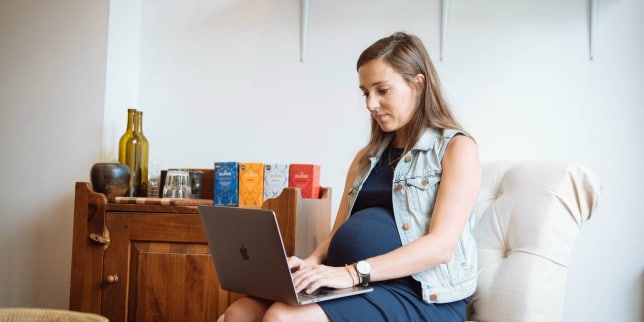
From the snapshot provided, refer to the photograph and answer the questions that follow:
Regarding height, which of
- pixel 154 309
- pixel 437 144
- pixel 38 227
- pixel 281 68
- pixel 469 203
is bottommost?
pixel 154 309

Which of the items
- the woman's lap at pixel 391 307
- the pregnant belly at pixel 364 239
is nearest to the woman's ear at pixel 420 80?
the pregnant belly at pixel 364 239

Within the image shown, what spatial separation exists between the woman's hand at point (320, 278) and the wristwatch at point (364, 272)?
0.02m

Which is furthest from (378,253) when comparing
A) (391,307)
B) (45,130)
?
(45,130)

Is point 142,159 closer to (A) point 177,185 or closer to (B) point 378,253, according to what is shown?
(A) point 177,185

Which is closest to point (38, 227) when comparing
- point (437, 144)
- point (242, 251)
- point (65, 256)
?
point (65, 256)

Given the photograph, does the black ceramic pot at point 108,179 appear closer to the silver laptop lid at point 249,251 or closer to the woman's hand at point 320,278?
the silver laptop lid at point 249,251

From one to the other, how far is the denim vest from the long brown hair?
32 mm

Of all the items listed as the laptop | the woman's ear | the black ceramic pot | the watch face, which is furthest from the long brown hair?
the black ceramic pot

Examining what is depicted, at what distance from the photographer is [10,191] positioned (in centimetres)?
268

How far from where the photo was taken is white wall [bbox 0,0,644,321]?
7.70 ft

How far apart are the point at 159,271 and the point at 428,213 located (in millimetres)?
1014

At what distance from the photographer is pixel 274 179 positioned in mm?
2240

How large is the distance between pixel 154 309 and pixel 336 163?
3.00ft

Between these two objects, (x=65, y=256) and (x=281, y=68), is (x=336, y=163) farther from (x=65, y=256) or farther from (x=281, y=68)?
(x=65, y=256)
